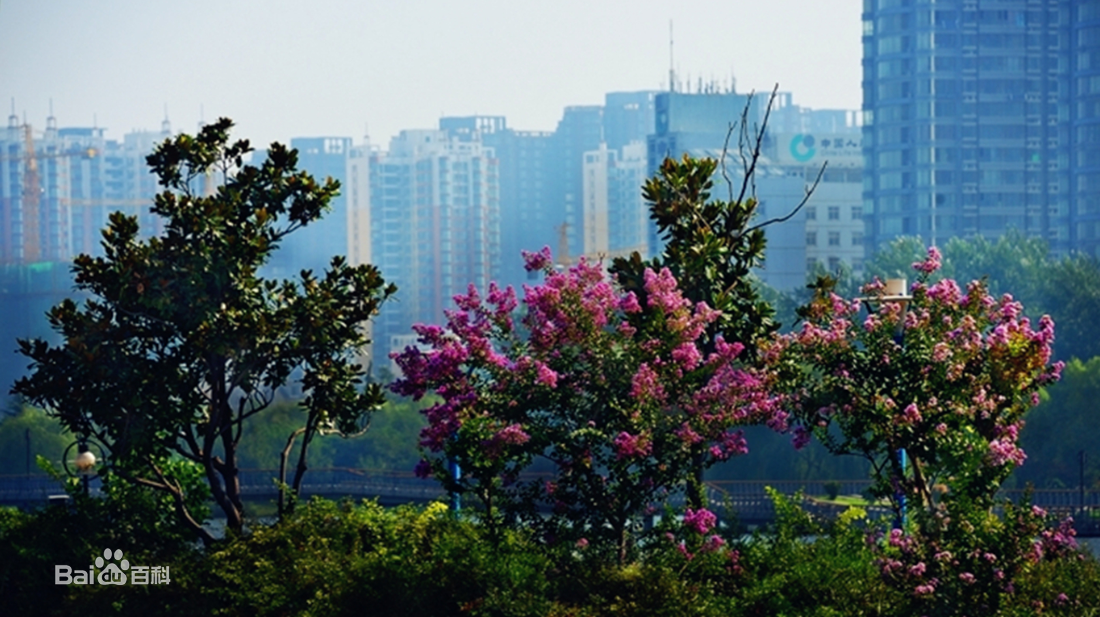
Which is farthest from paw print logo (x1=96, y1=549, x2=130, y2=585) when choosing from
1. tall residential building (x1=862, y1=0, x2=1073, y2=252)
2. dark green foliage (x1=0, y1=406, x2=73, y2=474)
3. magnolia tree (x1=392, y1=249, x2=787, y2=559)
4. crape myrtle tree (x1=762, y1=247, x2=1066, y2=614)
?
tall residential building (x1=862, y1=0, x2=1073, y2=252)

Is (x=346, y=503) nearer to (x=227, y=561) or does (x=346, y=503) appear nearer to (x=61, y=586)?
(x=227, y=561)

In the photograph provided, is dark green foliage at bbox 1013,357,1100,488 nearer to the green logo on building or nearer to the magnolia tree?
the magnolia tree

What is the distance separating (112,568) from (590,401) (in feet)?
22.4

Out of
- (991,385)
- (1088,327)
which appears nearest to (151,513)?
(991,385)

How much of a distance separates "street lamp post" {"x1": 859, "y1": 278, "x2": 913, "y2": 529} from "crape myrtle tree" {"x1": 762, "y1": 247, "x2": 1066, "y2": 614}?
0.10ft

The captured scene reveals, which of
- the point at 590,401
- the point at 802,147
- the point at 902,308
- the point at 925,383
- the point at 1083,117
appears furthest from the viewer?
the point at 802,147

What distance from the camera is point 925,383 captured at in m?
20.8

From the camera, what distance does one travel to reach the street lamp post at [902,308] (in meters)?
20.5

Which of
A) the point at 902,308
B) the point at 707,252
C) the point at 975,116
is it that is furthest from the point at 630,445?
the point at 975,116

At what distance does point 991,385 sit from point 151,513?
34.8 feet

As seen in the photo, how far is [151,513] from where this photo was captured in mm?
24703

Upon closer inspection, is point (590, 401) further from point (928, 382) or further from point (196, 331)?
point (196, 331)

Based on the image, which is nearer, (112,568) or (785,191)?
(112,568)

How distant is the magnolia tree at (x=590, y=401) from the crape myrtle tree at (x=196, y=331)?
3476 mm
